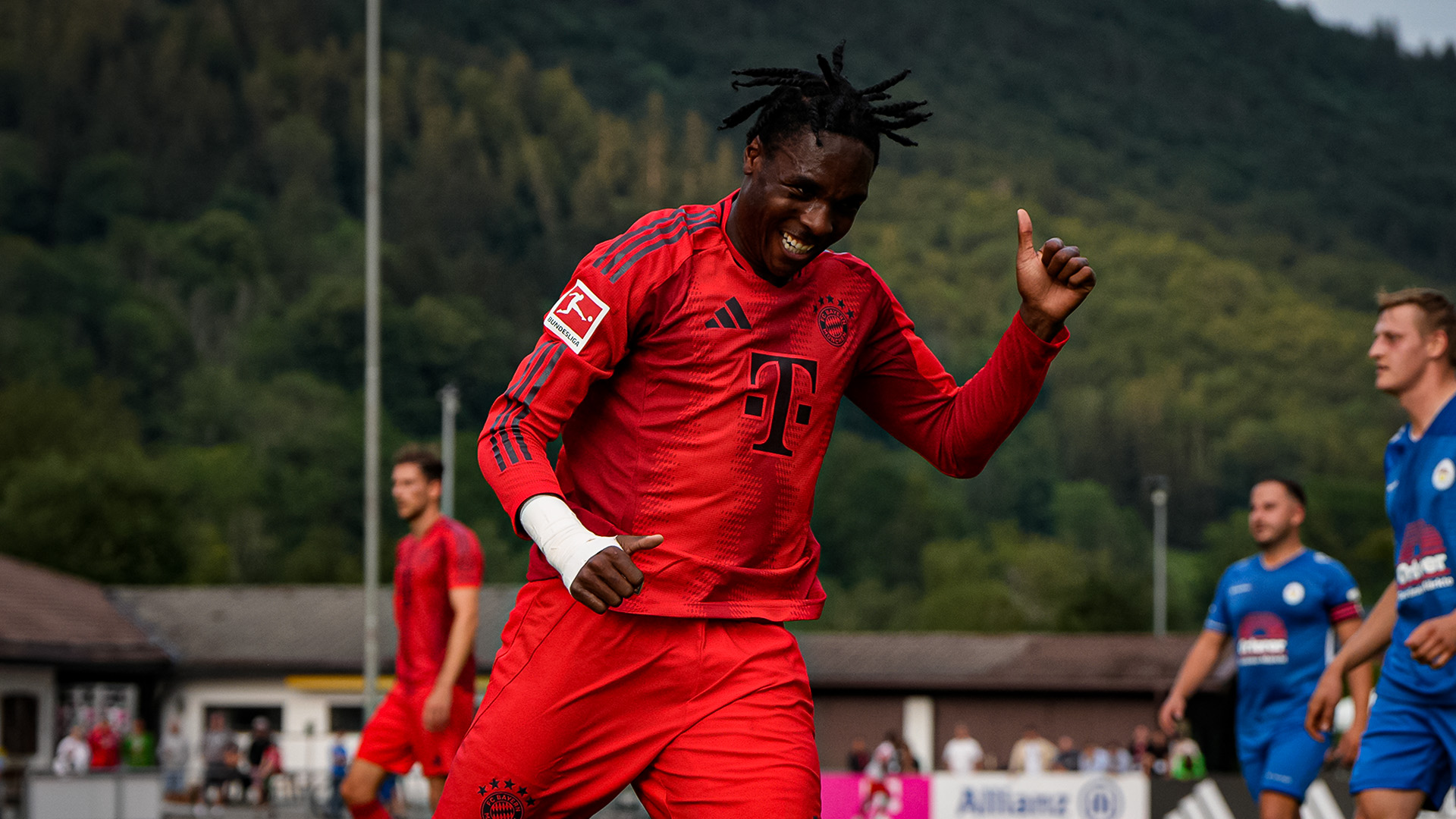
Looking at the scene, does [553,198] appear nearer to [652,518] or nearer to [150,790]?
[150,790]

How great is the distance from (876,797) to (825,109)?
541 inches

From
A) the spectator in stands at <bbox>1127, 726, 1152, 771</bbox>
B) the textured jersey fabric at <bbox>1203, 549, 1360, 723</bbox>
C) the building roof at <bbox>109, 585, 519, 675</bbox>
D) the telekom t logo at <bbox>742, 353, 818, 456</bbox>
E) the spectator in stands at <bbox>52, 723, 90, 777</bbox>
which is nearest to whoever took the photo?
the telekom t logo at <bbox>742, 353, 818, 456</bbox>

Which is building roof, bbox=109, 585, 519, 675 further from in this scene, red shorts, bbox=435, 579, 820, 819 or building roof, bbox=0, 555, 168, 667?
red shorts, bbox=435, 579, 820, 819

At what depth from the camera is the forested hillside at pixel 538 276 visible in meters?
102

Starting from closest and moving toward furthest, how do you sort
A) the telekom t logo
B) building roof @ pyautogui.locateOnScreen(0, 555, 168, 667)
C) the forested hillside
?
the telekom t logo < building roof @ pyautogui.locateOnScreen(0, 555, 168, 667) < the forested hillside

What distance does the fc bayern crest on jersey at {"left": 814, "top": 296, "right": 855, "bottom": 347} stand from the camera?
460cm

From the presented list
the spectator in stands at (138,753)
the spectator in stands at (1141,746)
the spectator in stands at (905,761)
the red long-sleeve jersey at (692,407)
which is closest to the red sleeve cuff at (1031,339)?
the red long-sleeve jersey at (692,407)

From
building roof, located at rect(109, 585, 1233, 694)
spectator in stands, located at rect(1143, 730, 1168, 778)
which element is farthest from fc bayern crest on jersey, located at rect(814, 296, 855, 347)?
building roof, located at rect(109, 585, 1233, 694)

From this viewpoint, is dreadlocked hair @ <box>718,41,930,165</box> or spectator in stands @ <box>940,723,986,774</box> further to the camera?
spectator in stands @ <box>940,723,986,774</box>

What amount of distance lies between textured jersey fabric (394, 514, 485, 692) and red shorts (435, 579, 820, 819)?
5.35 meters

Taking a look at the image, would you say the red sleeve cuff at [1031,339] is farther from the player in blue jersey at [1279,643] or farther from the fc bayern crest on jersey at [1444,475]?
the player in blue jersey at [1279,643]

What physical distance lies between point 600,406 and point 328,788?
28.2m

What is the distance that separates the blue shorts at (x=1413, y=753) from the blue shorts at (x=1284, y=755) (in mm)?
2591

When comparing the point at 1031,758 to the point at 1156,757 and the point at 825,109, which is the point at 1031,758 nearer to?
the point at 1156,757
